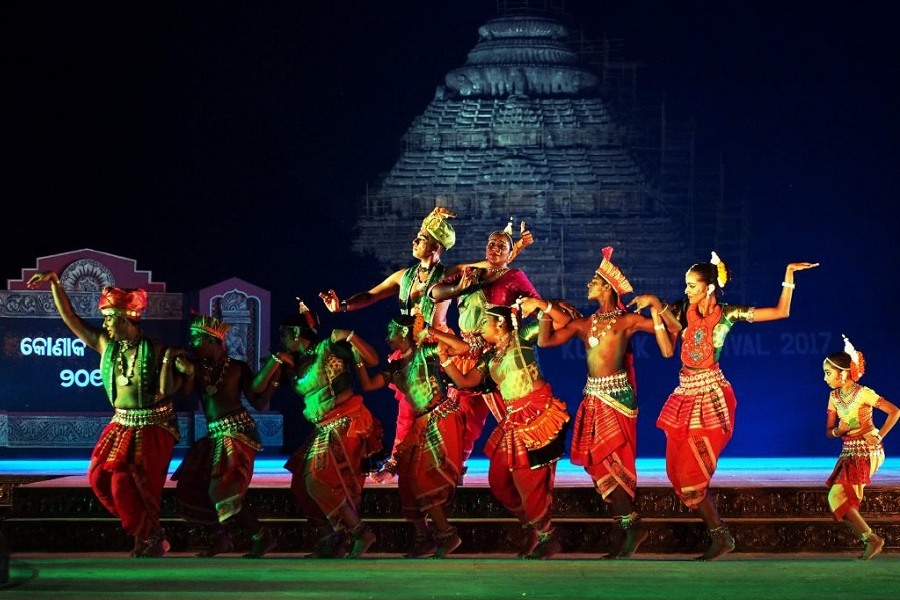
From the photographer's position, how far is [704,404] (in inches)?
220

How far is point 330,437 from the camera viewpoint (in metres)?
5.84

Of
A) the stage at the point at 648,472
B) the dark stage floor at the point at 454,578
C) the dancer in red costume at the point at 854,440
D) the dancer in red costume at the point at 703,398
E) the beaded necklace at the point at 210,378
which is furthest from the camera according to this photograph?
the stage at the point at 648,472

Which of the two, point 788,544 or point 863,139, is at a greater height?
point 863,139

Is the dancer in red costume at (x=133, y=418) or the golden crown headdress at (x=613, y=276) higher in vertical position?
the golden crown headdress at (x=613, y=276)

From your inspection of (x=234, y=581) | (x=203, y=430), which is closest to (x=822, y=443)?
(x=203, y=430)

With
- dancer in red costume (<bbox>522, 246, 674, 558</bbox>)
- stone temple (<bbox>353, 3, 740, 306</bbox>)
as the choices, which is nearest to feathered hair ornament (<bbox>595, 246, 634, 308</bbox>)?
dancer in red costume (<bbox>522, 246, 674, 558</bbox>)

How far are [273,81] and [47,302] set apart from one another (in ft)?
6.56

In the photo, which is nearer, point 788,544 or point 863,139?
point 788,544

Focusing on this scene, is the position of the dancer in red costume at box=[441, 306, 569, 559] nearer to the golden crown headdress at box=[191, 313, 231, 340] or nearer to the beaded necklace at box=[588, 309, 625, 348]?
the beaded necklace at box=[588, 309, 625, 348]

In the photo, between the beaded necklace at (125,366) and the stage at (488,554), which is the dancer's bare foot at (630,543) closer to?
the stage at (488,554)

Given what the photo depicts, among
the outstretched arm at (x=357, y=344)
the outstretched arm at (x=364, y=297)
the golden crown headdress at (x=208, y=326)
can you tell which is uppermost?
the outstretched arm at (x=364, y=297)

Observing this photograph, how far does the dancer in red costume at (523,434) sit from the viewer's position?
5.65m

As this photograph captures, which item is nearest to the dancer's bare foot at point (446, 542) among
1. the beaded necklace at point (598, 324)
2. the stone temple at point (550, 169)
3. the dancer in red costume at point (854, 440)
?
the beaded necklace at point (598, 324)

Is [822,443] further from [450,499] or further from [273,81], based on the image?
[273,81]
